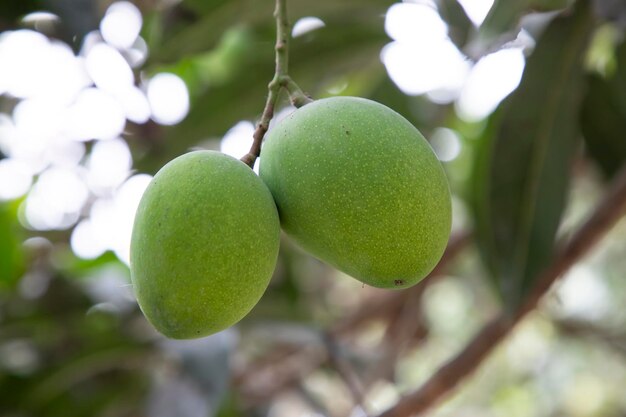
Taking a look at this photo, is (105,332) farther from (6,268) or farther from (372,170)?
(372,170)

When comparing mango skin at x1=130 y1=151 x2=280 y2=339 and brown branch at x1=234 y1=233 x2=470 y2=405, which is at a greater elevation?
mango skin at x1=130 y1=151 x2=280 y2=339

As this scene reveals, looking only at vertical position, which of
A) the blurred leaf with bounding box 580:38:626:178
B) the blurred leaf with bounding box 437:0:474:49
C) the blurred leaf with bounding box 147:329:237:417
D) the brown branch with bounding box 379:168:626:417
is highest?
the blurred leaf with bounding box 437:0:474:49

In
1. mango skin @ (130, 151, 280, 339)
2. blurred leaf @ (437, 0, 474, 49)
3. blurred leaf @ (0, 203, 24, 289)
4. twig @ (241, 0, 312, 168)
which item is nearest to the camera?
mango skin @ (130, 151, 280, 339)

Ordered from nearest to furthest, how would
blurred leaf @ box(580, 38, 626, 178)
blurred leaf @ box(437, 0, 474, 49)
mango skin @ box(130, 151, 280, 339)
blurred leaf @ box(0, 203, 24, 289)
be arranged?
mango skin @ box(130, 151, 280, 339) < blurred leaf @ box(437, 0, 474, 49) < blurred leaf @ box(580, 38, 626, 178) < blurred leaf @ box(0, 203, 24, 289)

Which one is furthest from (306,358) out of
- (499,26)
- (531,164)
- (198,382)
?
(499,26)

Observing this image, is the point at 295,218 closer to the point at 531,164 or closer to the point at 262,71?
the point at 531,164

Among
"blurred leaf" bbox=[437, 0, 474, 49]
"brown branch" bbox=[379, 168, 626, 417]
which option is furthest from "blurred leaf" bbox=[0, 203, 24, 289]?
"blurred leaf" bbox=[437, 0, 474, 49]

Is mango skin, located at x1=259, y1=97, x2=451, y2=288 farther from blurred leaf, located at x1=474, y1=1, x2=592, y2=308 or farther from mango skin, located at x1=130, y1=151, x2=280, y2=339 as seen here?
blurred leaf, located at x1=474, y1=1, x2=592, y2=308

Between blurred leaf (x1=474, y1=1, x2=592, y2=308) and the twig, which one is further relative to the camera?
blurred leaf (x1=474, y1=1, x2=592, y2=308)
